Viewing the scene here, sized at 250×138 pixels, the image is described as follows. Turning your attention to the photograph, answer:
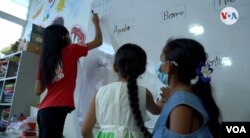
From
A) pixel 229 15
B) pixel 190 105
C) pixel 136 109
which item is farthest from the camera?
pixel 229 15

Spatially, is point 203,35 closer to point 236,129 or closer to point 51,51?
point 236,129

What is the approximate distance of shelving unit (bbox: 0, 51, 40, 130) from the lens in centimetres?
255

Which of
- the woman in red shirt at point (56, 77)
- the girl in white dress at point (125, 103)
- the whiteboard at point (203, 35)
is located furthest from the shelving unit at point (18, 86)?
→ the girl in white dress at point (125, 103)

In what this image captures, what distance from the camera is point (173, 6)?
53.1 inches

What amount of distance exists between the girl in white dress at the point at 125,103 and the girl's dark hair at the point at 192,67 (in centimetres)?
20

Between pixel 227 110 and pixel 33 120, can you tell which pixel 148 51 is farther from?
pixel 33 120

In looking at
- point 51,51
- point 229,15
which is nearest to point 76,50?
point 51,51

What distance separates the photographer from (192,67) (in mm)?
863

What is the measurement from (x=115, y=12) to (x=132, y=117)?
2.85 ft

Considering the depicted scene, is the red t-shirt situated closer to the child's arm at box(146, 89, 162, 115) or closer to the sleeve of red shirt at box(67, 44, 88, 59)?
the sleeve of red shirt at box(67, 44, 88, 59)

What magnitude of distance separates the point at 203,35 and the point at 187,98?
0.50 meters

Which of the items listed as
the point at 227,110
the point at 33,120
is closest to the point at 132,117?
the point at 227,110

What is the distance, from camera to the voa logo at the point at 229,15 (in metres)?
1.10

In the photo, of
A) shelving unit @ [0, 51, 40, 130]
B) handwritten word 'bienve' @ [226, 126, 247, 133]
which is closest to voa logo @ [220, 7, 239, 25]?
handwritten word 'bienve' @ [226, 126, 247, 133]
